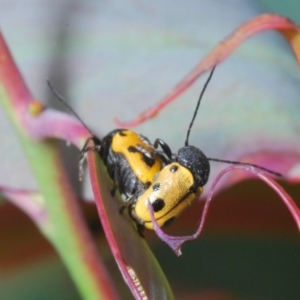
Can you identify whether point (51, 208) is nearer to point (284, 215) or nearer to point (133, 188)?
point (133, 188)

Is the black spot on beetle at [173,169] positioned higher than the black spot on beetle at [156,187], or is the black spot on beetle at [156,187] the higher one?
the black spot on beetle at [173,169]

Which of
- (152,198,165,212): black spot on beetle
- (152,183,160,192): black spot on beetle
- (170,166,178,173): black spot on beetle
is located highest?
(170,166,178,173): black spot on beetle

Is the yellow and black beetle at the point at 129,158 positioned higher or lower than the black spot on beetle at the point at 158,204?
higher

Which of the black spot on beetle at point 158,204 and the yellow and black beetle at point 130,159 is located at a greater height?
the yellow and black beetle at point 130,159

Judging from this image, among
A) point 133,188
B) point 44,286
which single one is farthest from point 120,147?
point 44,286

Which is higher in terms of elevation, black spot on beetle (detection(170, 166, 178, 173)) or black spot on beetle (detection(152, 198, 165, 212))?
black spot on beetle (detection(170, 166, 178, 173))

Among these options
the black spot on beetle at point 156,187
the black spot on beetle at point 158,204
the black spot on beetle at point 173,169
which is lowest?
the black spot on beetle at point 158,204
